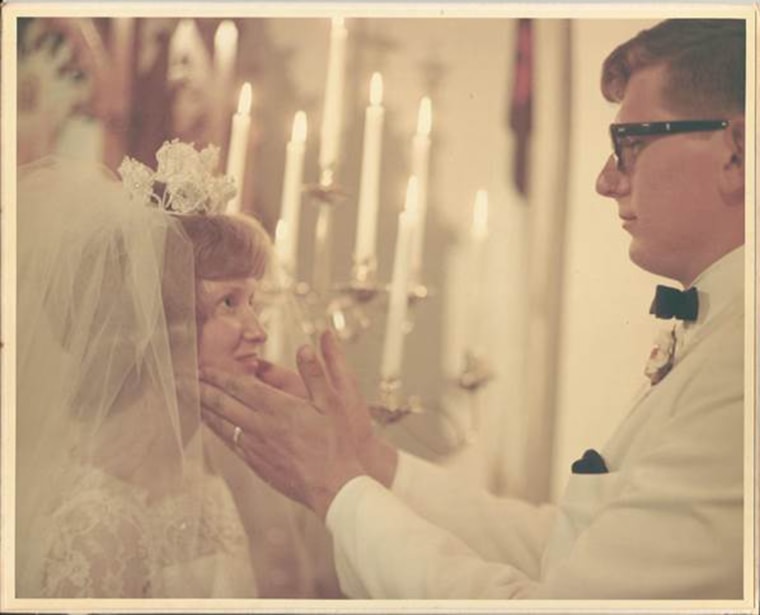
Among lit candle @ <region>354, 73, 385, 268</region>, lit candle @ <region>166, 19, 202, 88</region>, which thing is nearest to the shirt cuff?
lit candle @ <region>354, 73, 385, 268</region>

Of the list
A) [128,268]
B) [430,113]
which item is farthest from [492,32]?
[128,268]

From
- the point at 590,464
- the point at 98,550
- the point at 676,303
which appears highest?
the point at 676,303

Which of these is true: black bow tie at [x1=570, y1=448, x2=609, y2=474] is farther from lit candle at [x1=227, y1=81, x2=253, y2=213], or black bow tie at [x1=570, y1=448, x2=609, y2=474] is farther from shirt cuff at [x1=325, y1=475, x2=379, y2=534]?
lit candle at [x1=227, y1=81, x2=253, y2=213]

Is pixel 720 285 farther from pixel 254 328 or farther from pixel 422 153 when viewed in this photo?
pixel 254 328

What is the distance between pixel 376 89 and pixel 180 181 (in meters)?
0.34

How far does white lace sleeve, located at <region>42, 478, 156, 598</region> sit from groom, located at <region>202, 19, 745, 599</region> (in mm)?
199

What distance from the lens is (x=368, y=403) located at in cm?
192

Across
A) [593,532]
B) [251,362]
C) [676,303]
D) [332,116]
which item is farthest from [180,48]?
[593,532]

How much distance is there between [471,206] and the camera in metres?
1.92

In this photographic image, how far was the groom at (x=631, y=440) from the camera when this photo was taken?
1853 mm

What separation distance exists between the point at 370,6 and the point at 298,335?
0.54 meters

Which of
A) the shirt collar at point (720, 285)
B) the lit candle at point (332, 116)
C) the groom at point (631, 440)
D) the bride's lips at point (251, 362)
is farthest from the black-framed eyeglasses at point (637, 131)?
the bride's lips at point (251, 362)

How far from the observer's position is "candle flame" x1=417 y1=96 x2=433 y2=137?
1.92 metres

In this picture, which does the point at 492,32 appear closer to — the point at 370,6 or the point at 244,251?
the point at 370,6
